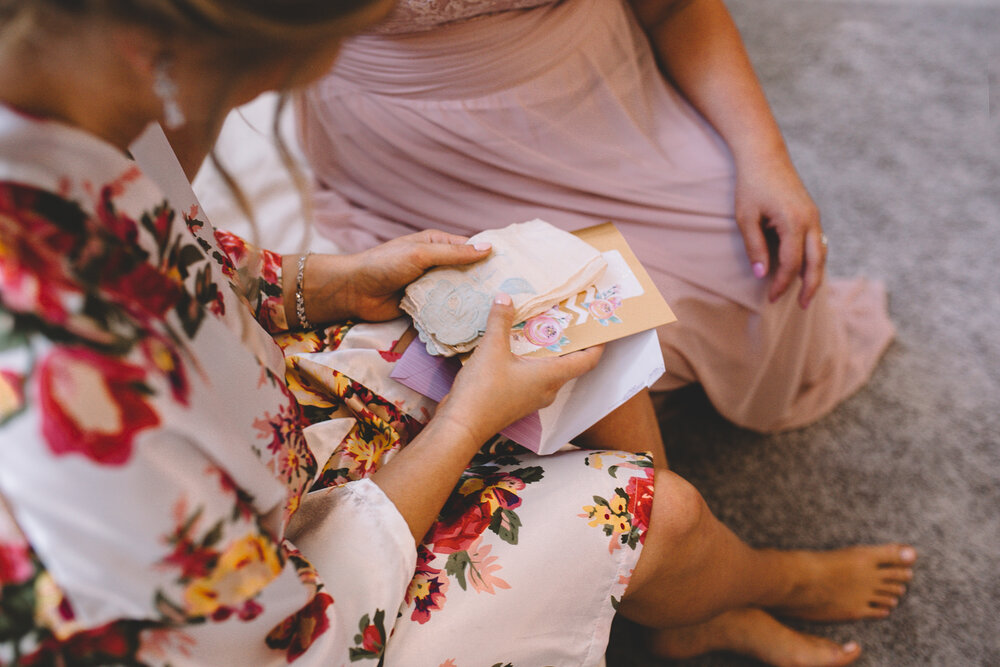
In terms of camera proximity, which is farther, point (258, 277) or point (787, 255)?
point (787, 255)

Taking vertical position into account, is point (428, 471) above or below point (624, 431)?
above

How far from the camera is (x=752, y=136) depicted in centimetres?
99

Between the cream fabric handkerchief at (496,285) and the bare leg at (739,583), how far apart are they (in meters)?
0.24

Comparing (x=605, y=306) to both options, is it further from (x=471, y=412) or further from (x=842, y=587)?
(x=842, y=587)

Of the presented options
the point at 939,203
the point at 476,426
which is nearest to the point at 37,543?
the point at 476,426

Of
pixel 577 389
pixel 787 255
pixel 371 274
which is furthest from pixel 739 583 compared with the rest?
pixel 371 274

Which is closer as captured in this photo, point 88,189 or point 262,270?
point 88,189

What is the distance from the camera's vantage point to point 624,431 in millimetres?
862

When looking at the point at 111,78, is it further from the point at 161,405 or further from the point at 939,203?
the point at 939,203

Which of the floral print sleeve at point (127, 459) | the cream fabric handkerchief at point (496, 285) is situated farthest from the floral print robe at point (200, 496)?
the cream fabric handkerchief at point (496, 285)

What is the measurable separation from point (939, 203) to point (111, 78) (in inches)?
67.2

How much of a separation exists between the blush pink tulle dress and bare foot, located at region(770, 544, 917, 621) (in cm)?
32

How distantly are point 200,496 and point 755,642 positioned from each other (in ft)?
2.86

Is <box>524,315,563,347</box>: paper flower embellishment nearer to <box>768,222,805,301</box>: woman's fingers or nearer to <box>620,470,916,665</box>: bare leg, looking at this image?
<box>620,470,916,665</box>: bare leg
